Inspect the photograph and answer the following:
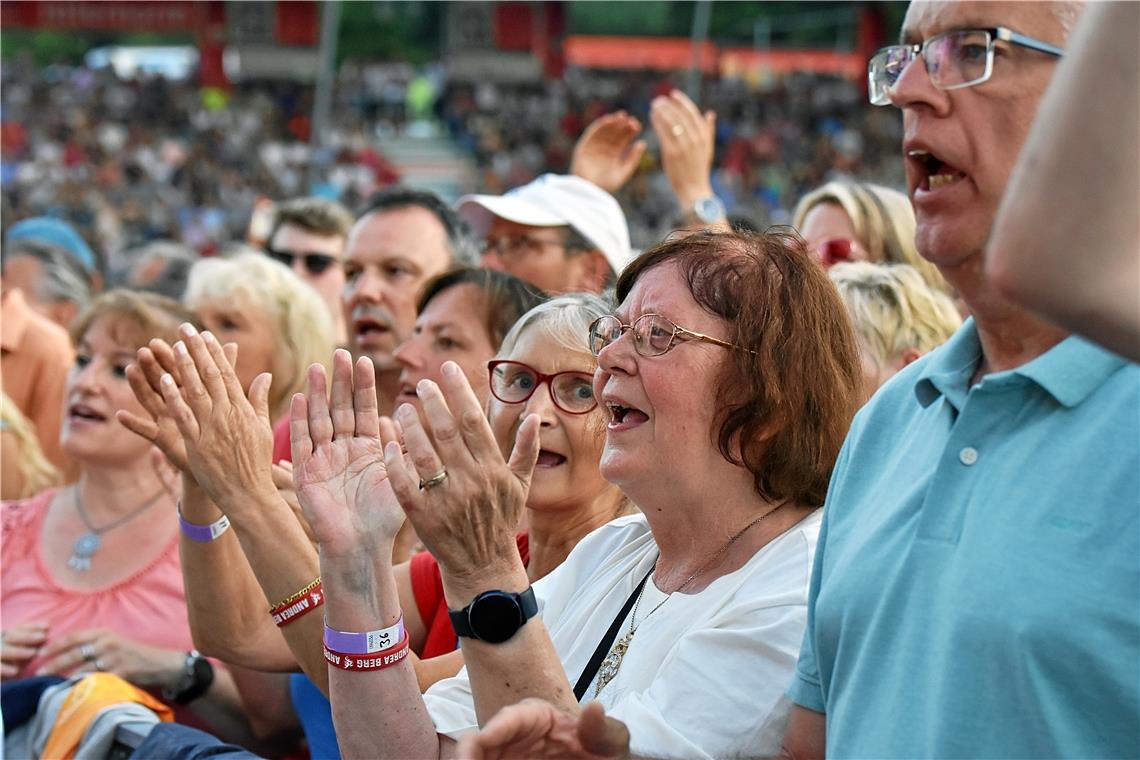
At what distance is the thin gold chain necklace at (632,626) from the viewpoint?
2.12 metres

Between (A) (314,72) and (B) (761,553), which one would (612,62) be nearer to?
(A) (314,72)

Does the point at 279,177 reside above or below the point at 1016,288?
below

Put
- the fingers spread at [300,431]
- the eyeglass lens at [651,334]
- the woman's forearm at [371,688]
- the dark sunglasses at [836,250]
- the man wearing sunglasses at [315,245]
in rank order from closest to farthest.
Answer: the woman's forearm at [371,688], the eyeglass lens at [651,334], the fingers spread at [300,431], the dark sunglasses at [836,250], the man wearing sunglasses at [315,245]

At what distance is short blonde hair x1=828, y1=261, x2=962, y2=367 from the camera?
3354mm

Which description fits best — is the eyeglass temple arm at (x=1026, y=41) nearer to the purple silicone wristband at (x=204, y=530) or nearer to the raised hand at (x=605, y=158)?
the purple silicone wristband at (x=204, y=530)

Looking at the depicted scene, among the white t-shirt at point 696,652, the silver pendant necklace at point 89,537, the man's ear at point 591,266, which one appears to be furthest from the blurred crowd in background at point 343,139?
the white t-shirt at point 696,652

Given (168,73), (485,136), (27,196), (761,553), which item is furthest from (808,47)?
(761,553)

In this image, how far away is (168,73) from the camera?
1341 inches

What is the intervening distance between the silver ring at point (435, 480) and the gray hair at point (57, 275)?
524cm

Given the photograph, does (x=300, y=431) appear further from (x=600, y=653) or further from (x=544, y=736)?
(x=544, y=736)

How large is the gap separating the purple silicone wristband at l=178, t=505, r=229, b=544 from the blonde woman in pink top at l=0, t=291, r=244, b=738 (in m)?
0.60

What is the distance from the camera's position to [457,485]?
6.16 ft

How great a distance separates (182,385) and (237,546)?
39cm

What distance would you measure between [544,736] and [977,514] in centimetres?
59
